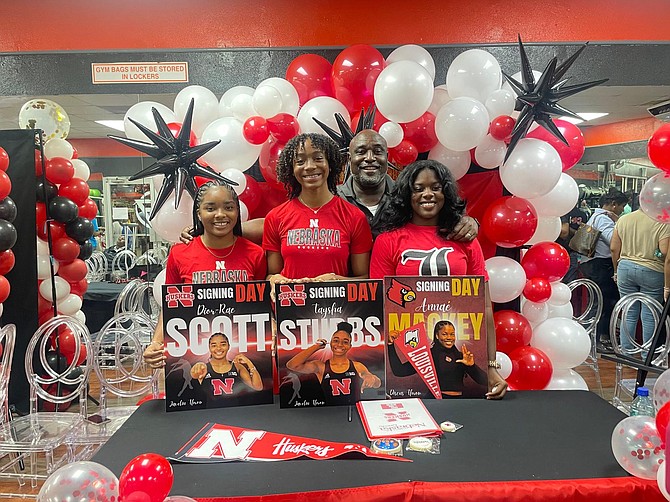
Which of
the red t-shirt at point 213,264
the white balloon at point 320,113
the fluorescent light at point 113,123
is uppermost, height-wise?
the fluorescent light at point 113,123

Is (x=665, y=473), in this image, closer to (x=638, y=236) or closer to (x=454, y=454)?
(x=454, y=454)

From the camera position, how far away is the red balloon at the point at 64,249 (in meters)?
3.85

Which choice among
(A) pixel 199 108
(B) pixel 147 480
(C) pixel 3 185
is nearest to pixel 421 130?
(A) pixel 199 108

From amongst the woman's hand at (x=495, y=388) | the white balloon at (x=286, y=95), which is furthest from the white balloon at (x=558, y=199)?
the woman's hand at (x=495, y=388)

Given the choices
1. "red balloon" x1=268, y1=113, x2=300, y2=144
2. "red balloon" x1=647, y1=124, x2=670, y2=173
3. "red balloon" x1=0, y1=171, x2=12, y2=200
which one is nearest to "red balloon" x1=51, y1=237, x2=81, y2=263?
"red balloon" x1=0, y1=171, x2=12, y2=200

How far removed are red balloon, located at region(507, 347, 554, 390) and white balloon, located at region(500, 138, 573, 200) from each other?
85 centimetres

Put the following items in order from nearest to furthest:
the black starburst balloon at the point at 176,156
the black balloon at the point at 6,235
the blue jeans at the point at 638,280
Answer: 1. the black starburst balloon at the point at 176,156
2. the black balloon at the point at 6,235
3. the blue jeans at the point at 638,280

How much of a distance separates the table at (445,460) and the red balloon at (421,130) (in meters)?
1.72

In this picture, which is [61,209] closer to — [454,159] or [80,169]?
[80,169]

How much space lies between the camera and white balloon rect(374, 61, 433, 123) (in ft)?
8.60

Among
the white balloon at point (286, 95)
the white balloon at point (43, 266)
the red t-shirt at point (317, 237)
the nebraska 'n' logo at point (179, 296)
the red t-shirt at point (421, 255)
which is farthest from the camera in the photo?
the white balloon at point (43, 266)

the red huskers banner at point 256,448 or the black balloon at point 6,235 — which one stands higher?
the black balloon at point 6,235

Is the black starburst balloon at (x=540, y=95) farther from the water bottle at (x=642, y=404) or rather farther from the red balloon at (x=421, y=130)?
the water bottle at (x=642, y=404)

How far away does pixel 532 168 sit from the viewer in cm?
263
